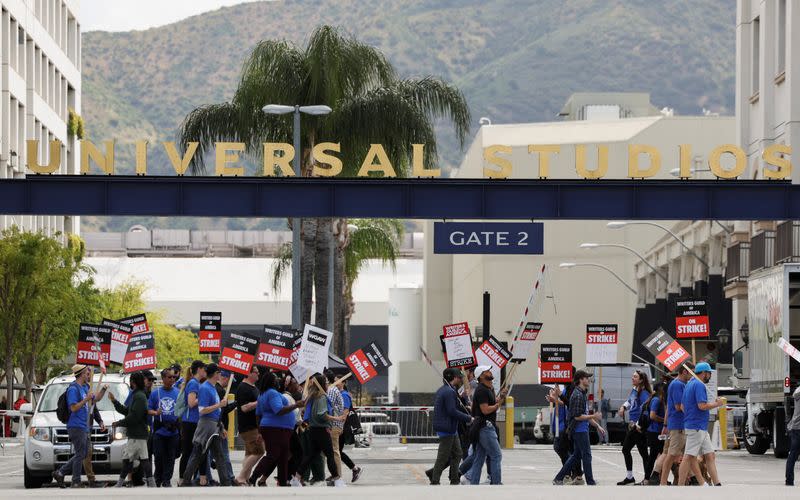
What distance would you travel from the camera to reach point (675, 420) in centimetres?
2166

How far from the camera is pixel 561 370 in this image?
40656 millimetres

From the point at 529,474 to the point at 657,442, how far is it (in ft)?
17.1

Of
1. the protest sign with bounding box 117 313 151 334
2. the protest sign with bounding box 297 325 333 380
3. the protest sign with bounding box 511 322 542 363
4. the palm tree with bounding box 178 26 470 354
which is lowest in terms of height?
the protest sign with bounding box 511 322 542 363

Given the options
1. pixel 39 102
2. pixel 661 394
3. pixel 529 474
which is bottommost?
pixel 529 474

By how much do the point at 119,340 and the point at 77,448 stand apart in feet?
19.0

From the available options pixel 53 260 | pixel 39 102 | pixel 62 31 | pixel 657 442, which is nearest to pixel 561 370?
pixel 657 442

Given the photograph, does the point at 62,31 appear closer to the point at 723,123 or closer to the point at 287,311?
the point at 723,123

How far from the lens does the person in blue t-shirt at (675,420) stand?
21.6m

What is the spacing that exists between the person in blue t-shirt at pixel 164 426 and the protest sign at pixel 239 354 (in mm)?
3785

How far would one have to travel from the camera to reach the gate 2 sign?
32.0m

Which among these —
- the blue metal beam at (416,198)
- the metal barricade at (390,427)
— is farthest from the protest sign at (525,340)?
the metal barricade at (390,427)

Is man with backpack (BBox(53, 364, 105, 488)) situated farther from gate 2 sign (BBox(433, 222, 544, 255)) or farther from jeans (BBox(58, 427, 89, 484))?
gate 2 sign (BBox(433, 222, 544, 255))

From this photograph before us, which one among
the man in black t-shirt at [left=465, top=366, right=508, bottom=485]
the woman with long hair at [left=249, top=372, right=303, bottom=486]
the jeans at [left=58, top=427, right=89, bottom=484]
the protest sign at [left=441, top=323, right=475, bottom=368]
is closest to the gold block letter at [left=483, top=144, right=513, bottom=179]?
the protest sign at [left=441, top=323, right=475, bottom=368]

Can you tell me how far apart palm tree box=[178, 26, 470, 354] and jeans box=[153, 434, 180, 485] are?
21734 mm
